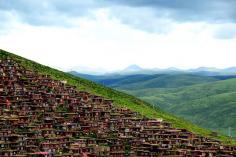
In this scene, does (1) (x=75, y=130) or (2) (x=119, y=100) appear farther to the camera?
(2) (x=119, y=100)

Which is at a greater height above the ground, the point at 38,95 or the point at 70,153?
the point at 38,95

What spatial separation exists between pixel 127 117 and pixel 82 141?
1834 centimetres

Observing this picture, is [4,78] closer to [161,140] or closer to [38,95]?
[38,95]

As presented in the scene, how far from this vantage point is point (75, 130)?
238ft

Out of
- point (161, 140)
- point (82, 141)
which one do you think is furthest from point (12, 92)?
point (161, 140)

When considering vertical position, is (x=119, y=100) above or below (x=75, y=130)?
above

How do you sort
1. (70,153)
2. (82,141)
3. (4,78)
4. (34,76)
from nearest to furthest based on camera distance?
(70,153), (82,141), (4,78), (34,76)

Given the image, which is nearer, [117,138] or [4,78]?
[117,138]

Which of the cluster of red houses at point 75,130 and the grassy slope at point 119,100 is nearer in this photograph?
the cluster of red houses at point 75,130

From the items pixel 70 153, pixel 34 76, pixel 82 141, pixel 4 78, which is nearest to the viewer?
pixel 70 153

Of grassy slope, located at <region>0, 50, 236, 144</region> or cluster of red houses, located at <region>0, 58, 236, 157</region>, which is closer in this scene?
cluster of red houses, located at <region>0, 58, 236, 157</region>

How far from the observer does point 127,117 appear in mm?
84562

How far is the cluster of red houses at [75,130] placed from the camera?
63.5 meters

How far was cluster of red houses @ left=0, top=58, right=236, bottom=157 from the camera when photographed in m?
63.5
